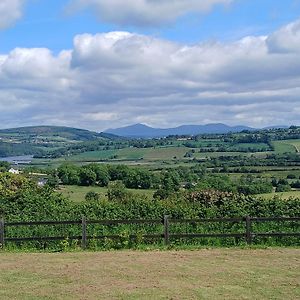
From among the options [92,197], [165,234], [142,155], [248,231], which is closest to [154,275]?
[165,234]

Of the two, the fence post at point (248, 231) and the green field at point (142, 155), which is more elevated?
the green field at point (142, 155)

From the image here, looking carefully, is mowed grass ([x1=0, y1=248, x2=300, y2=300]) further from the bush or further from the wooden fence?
the bush

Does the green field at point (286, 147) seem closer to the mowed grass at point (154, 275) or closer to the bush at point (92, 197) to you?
the bush at point (92, 197)

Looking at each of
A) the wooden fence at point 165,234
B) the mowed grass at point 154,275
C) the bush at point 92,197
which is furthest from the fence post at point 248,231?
the bush at point 92,197

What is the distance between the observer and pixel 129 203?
2170 cm

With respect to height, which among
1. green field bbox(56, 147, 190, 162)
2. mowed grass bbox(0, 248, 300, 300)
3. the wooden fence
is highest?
green field bbox(56, 147, 190, 162)

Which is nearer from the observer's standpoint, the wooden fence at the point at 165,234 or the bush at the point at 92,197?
the wooden fence at the point at 165,234

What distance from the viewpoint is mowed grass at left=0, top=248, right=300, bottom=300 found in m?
10.9

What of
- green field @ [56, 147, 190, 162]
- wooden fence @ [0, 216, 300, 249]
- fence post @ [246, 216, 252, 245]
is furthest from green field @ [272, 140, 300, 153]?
fence post @ [246, 216, 252, 245]

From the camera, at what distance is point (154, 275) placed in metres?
12.8

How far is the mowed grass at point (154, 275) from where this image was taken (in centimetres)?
1086

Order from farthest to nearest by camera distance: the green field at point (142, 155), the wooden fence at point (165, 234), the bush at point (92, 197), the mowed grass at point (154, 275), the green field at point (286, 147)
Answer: the green field at point (142, 155) < the green field at point (286, 147) < the bush at point (92, 197) < the wooden fence at point (165, 234) < the mowed grass at point (154, 275)

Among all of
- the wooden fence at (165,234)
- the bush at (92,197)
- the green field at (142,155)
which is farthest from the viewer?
the green field at (142,155)

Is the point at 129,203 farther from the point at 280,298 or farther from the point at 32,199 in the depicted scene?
the point at 280,298
